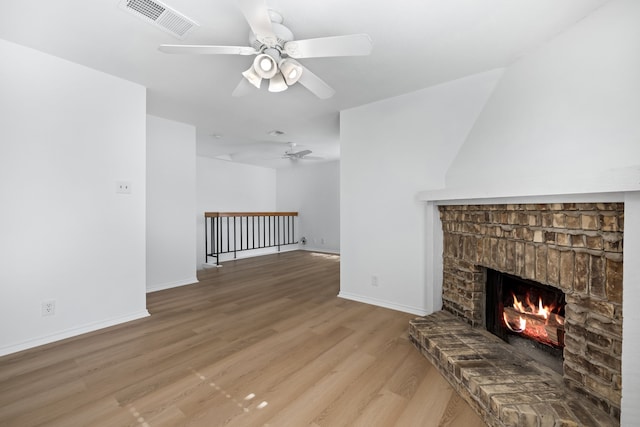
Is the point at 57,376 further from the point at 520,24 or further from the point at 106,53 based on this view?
the point at 520,24

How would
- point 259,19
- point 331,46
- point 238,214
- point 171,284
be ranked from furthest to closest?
point 238,214
point 171,284
point 331,46
point 259,19

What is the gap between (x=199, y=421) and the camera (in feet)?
4.38

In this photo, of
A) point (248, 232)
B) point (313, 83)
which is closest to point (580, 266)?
point (313, 83)

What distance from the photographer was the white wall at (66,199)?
200 cm

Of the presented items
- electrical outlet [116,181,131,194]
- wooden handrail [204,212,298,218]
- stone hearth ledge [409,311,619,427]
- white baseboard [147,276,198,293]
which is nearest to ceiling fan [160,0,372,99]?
electrical outlet [116,181,131,194]

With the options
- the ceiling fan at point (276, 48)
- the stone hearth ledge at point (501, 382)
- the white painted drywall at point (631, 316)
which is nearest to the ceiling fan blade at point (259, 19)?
the ceiling fan at point (276, 48)

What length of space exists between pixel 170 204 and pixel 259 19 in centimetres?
314

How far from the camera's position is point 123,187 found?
8.43ft

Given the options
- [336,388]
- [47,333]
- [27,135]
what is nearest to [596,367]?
[336,388]

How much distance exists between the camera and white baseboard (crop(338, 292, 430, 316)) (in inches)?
105

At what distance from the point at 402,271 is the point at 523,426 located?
1642 millimetres

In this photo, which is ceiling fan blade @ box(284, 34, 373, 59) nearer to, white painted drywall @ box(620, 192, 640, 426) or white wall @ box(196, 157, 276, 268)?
white painted drywall @ box(620, 192, 640, 426)

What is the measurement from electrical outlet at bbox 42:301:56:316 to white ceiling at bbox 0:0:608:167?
2.02 m

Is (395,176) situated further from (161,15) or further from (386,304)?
(161,15)
